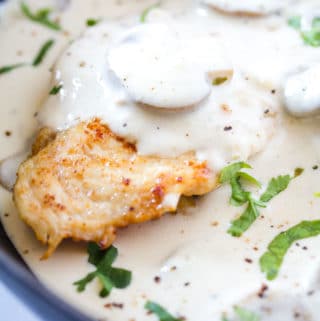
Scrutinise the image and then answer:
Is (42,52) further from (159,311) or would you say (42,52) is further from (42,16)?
(159,311)

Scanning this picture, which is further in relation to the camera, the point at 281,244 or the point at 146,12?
the point at 146,12

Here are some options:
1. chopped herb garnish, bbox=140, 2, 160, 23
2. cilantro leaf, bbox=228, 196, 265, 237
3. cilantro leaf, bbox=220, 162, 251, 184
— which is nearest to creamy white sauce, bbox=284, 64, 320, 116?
cilantro leaf, bbox=220, 162, 251, 184

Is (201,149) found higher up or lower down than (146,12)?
lower down

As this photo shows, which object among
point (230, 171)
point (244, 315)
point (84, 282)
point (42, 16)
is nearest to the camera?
point (244, 315)

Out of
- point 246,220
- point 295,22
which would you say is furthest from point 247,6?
point 246,220

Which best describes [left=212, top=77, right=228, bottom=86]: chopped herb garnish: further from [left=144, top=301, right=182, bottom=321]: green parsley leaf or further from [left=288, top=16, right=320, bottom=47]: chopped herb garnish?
[left=144, top=301, right=182, bottom=321]: green parsley leaf

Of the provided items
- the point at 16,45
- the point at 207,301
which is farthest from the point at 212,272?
the point at 16,45

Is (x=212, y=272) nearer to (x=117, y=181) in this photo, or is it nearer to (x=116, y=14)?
(x=117, y=181)
